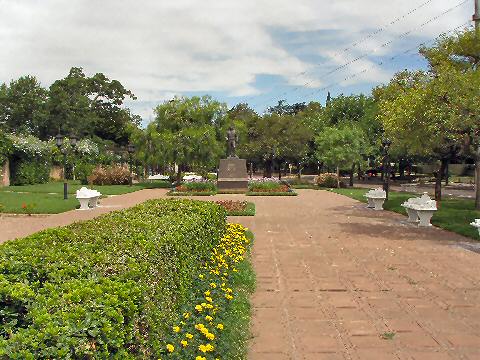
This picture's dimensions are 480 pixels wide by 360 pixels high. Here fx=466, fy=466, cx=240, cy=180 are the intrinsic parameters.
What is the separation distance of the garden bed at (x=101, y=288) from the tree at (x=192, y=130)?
27.1 meters

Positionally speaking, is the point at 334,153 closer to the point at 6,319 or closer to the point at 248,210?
the point at 248,210

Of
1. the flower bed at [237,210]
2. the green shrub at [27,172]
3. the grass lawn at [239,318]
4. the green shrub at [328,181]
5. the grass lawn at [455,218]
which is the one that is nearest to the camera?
the grass lawn at [239,318]

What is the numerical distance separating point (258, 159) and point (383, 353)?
53808 millimetres

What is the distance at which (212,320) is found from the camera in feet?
15.8

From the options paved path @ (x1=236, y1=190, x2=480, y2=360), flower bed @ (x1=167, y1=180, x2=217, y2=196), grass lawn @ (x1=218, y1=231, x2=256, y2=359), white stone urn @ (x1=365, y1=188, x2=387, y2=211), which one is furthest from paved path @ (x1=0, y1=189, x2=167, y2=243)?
white stone urn @ (x1=365, y1=188, x2=387, y2=211)

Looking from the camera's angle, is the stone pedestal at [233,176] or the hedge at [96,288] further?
the stone pedestal at [233,176]

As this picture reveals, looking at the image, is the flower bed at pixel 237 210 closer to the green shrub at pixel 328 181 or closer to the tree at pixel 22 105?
the green shrub at pixel 328 181

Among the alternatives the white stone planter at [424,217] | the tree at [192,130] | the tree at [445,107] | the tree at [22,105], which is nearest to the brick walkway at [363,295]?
the white stone planter at [424,217]

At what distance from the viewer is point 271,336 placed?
515cm

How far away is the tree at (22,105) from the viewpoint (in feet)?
215

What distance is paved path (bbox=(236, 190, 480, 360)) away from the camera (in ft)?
15.9

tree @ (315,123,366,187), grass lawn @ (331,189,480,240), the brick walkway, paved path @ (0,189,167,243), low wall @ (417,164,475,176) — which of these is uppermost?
tree @ (315,123,366,187)

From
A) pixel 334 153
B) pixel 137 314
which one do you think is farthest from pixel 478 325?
pixel 334 153

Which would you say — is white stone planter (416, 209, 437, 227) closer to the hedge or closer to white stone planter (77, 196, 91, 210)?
the hedge
